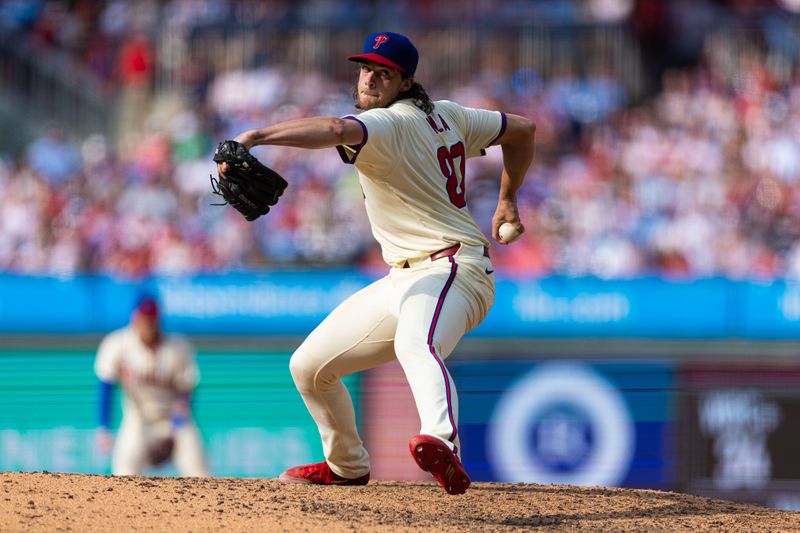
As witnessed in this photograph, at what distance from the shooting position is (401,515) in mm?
4797

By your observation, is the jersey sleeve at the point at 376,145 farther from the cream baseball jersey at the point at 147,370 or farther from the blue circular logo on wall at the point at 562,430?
the cream baseball jersey at the point at 147,370

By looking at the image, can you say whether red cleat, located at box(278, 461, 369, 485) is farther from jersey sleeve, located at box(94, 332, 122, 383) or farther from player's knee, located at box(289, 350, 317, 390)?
jersey sleeve, located at box(94, 332, 122, 383)

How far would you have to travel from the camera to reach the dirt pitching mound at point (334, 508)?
446 centimetres

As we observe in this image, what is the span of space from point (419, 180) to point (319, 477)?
150cm

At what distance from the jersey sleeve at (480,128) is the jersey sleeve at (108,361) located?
15.1 ft

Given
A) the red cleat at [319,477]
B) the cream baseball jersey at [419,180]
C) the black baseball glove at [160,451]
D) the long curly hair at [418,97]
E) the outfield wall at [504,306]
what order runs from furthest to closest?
the outfield wall at [504,306]
the black baseball glove at [160,451]
the red cleat at [319,477]
the long curly hair at [418,97]
the cream baseball jersey at [419,180]

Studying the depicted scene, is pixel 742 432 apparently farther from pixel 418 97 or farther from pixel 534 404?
pixel 418 97

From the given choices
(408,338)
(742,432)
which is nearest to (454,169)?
(408,338)

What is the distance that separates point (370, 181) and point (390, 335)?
0.63 m

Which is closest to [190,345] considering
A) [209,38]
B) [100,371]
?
[100,371]

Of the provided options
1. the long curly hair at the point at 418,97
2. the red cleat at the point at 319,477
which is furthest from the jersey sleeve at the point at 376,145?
the red cleat at the point at 319,477

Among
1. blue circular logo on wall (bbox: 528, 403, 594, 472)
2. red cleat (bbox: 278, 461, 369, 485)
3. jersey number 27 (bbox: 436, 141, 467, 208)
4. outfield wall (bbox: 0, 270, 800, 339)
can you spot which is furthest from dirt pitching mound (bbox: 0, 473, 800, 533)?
outfield wall (bbox: 0, 270, 800, 339)

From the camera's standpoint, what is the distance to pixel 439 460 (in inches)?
172

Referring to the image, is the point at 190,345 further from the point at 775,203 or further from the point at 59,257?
the point at 775,203
